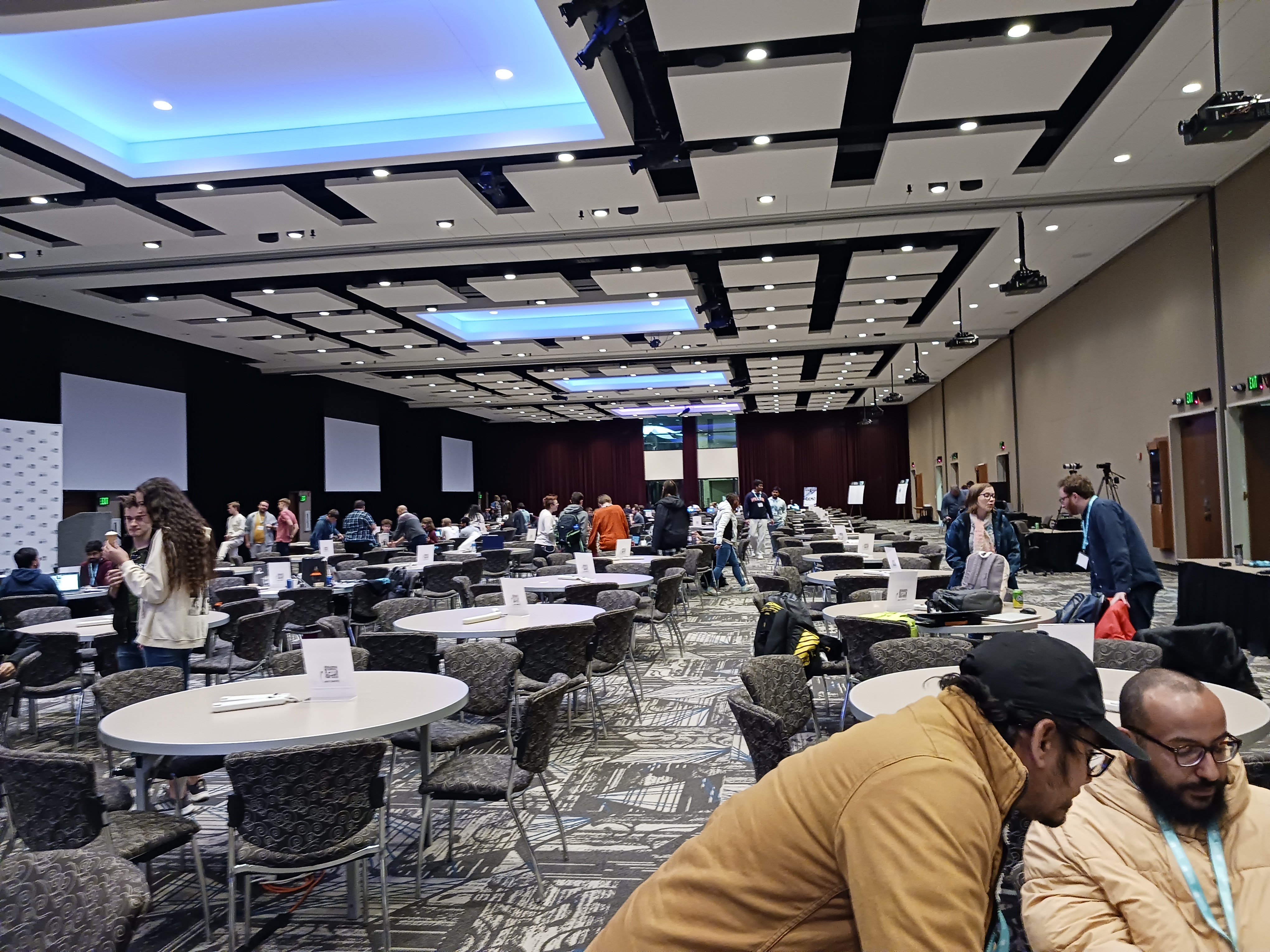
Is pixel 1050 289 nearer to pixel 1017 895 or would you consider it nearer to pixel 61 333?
pixel 1017 895

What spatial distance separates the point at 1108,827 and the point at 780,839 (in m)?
1.06

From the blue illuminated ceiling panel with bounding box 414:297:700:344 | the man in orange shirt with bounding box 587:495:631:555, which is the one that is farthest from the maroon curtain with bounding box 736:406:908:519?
the man in orange shirt with bounding box 587:495:631:555

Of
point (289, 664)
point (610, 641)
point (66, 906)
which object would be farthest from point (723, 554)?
point (66, 906)

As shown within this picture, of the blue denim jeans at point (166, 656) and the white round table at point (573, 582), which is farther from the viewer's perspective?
the white round table at point (573, 582)

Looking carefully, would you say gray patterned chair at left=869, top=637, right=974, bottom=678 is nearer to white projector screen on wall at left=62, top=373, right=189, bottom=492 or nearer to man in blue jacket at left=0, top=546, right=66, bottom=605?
man in blue jacket at left=0, top=546, right=66, bottom=605

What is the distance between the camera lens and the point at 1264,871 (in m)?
1.66

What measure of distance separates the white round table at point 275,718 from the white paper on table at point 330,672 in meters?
0.04

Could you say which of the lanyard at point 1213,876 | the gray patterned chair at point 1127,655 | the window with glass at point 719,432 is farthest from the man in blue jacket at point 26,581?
the window with glass at point 719,432

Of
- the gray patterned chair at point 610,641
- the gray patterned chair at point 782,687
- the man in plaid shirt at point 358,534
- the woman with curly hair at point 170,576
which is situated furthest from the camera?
the man in plaid shirt at point 358,534

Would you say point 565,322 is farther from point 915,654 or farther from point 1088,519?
point 915,654

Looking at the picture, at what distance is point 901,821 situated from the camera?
3.23 ft

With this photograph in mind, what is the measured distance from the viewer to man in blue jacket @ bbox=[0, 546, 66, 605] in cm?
746

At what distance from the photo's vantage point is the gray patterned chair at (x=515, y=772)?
327 cm

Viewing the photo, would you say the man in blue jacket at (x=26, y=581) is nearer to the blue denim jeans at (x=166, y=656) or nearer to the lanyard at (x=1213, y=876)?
the blue denim jeans at (x=166, y=656)
